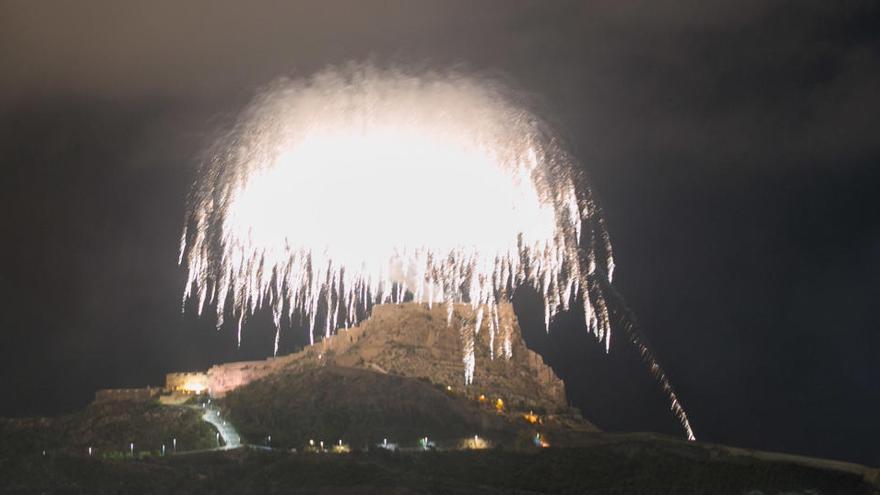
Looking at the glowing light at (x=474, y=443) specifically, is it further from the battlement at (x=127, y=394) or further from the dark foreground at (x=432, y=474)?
the battlement at (x=127, y=394)

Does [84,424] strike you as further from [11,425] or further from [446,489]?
[446,489]

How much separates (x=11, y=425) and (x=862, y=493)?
221 ft

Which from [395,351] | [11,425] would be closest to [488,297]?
[395,351]

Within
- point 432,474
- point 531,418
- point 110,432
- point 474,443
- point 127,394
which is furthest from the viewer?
point 127,394

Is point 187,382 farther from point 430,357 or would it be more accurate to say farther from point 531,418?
point 531,418

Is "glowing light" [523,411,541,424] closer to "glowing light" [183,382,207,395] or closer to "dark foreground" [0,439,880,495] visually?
"dark foreground" [0,439,880,495]

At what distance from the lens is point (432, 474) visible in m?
53.6

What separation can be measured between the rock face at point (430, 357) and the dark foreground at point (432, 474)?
32101mm

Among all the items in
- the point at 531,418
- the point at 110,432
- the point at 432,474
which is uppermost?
the point at 531,418

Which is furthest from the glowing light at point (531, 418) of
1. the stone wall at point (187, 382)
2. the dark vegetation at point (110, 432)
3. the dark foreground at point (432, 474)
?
the stone wall at point (187, 382)

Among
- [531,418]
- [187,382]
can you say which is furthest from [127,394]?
[531,418]

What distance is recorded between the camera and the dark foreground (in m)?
50.0

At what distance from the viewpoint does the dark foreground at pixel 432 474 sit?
1967 inches

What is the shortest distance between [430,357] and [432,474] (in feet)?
147
